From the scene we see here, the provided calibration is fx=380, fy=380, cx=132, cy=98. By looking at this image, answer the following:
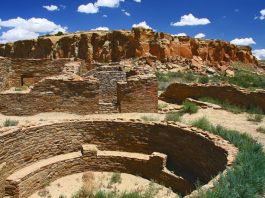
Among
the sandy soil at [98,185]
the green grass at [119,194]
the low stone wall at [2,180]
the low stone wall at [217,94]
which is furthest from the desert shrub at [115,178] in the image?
the low stone wall at [217,94]

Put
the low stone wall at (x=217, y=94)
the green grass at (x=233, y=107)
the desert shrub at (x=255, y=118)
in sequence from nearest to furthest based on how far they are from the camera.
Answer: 1. the desert shrub at (x=255, y=118)
2. the green grass at (x=233, y=107)
3. the low stone wall at (x=217, y=94)

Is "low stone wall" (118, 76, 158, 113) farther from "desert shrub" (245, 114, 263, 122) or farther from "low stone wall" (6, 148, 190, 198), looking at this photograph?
"low stone wall" (6, 148, 190, 198)

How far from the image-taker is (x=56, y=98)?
42.3 feet

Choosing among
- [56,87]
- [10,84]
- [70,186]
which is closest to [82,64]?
[10,84]

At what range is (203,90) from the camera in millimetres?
15133

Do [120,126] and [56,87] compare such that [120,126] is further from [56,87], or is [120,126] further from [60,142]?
[56,87]

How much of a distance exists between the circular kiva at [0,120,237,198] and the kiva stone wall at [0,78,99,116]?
3002 mm

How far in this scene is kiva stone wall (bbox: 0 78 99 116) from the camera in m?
12.8

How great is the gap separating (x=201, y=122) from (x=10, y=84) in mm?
10995

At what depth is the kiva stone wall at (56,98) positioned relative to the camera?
12781mm

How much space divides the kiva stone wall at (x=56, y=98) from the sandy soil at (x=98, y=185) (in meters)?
3.85

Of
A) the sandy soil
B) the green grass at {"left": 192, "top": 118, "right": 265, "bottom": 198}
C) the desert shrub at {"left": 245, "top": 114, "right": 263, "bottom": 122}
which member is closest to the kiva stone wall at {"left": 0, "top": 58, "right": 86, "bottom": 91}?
the desert shrub at {"left": 245, "top": 114, "right": 263, "bottom": 122}

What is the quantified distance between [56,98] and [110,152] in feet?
12.6

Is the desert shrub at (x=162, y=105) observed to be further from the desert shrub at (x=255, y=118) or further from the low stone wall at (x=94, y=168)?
the low stone wall at (x=94, y=168)
